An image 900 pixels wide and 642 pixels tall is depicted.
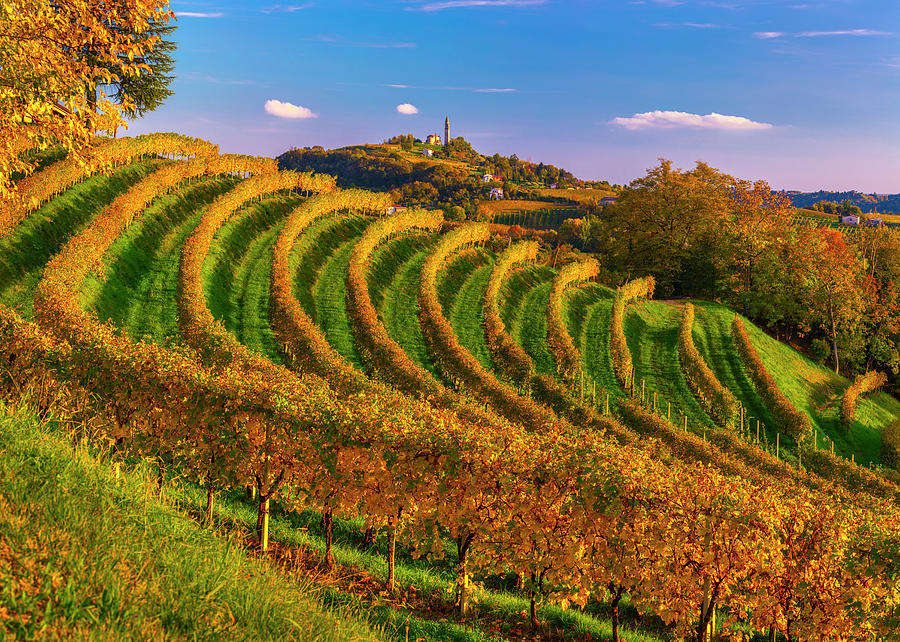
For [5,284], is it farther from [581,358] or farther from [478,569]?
[581,358]

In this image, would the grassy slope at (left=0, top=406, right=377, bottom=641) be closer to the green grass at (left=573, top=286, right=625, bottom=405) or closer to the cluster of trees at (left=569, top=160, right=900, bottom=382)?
the green grass at (left=573, top=286, right=625, bottom=405)

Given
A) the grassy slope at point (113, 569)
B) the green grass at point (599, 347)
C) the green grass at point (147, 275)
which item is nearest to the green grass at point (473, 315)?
the green grass at point (599, 347)

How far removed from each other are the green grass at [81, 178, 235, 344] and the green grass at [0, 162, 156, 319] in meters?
2.84

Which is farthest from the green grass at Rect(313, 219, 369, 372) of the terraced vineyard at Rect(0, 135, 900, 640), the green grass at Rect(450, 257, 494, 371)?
the green grass at Rect(450, 257, 494, 371)

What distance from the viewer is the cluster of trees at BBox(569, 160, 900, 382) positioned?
66.8 metres

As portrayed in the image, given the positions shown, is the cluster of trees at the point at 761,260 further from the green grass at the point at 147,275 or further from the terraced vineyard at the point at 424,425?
the green grass at the point at 147,275

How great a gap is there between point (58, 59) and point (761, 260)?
247 ft

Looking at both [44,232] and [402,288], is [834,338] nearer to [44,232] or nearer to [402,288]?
[402,288]

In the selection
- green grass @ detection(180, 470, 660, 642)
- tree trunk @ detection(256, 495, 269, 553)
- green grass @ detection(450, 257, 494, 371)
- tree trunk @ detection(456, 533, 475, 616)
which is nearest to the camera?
green grass @ detection(180, 470, 660, 642)

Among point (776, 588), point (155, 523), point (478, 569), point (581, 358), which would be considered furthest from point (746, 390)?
point (155, 523)

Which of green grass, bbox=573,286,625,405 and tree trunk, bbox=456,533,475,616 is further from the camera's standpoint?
green grass, bbox=573,286,625,405

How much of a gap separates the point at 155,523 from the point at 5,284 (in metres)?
32.4

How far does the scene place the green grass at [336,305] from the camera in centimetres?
3928

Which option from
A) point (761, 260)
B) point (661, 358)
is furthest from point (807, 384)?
point (761, 260)
